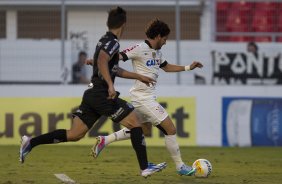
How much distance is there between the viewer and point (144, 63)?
11.9m

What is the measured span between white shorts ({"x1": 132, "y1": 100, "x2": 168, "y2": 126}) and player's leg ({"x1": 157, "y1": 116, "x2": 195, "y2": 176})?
77 millimetres

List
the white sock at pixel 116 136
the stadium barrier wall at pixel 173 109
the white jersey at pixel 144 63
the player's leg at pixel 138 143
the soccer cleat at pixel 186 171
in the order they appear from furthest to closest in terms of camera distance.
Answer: the stadium barrier wall at pixel 173 109
the white sock at pixel 116 136
the white jersey at pixel 144 63
the soccer cleat at pixel 186 171
the player's leg at pixel 138 143

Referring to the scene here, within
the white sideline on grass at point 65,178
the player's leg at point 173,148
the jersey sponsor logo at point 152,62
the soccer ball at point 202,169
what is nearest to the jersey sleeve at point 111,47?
the jersey sponsor logo at point 152,62

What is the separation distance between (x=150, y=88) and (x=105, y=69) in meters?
1.71

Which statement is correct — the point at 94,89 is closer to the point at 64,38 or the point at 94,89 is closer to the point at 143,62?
the point at 143,62

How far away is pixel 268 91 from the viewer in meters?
19.0

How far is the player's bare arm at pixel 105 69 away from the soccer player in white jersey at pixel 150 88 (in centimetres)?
129

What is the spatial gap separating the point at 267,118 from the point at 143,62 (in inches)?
296

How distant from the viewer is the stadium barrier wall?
60.8 feet

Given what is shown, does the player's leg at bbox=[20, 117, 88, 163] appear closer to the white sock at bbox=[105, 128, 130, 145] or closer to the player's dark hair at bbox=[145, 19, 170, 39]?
the white sock at bbox=[105, 128, 130, 145]

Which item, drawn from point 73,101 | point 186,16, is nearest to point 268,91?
point 186,16

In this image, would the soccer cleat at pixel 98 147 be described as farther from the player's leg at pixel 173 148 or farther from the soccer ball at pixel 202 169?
the soccer ball at pixel 202 169

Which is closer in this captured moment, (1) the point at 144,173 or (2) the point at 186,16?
(1) the point at 144,173

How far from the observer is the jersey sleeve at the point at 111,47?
1045 cm
